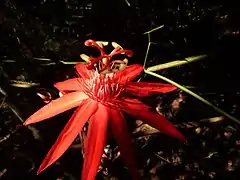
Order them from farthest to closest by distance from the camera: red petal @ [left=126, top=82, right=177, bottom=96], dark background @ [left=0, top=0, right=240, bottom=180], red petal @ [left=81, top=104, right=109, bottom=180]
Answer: dark background @ [left=0, top=0, right=240, bottom=180], red petal @ [left=126, top=82, right=177, bottom=96], red petal @ [left=81, top=104, right=109, bottom=180]

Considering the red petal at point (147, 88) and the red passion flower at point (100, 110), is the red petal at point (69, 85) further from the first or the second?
the red petal at point (147, 88)

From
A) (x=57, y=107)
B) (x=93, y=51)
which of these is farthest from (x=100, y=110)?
(x=93, y=51)

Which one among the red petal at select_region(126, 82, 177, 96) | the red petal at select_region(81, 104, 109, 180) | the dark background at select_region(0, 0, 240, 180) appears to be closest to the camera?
the red petal at select_region(81, 104, 109, 180)

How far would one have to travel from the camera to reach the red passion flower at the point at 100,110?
0.68m

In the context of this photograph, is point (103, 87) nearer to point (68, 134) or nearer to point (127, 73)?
point (127, 73)

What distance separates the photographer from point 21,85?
3.25ft

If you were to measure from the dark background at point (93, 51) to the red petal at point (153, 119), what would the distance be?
0.32 m

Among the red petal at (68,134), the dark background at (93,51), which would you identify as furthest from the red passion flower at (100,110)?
the dark background at (93,51)

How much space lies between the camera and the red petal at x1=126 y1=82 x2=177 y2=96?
81 cm

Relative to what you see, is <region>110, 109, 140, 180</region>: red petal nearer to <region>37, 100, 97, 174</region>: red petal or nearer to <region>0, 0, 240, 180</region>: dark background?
<region>37, 100, 97, 174</region>: red petal

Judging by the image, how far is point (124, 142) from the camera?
69 cm

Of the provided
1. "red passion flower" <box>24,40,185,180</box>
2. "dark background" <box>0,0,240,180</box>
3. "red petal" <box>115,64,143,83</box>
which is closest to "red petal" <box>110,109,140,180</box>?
"red passion flower" <box>24,40,185,180</box>

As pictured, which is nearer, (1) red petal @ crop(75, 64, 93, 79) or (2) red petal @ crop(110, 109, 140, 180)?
(2) red petal @ crop(110, 109, 140, 180)

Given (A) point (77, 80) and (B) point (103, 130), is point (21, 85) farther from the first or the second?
(B) point (103, 130)
